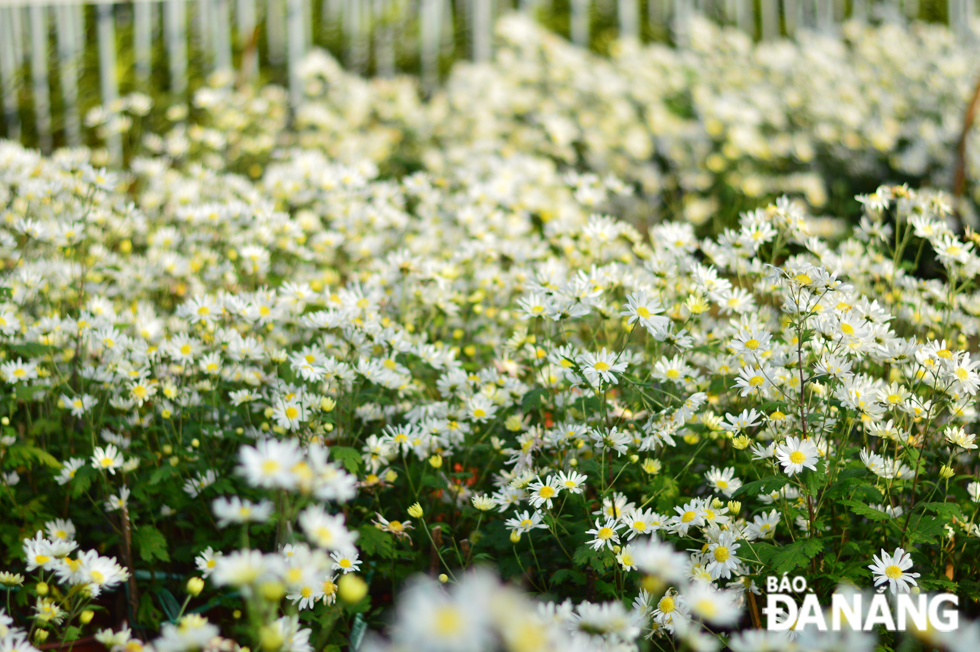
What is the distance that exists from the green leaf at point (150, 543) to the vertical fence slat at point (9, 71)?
4177mm

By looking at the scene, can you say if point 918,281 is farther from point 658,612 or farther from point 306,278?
point 306,278

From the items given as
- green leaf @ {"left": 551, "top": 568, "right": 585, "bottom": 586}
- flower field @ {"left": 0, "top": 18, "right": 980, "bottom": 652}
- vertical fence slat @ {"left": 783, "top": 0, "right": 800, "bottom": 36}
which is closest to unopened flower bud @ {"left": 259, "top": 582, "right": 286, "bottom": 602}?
flower field @ {"left": 0, "top": 18, "right": 980, "bottom": 652}

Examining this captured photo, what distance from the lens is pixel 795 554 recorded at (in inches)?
65.2

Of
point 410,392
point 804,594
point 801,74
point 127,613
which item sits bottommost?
point 127,613

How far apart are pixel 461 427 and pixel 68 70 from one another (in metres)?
4.74

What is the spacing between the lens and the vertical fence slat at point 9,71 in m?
5.11

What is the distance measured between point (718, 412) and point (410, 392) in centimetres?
91

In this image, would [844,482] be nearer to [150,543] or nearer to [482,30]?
[150,543]

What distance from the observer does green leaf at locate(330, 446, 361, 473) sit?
5.96 ft

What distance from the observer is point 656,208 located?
5.07m

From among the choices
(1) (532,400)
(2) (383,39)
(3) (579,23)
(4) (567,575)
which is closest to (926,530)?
(4) (567,575)

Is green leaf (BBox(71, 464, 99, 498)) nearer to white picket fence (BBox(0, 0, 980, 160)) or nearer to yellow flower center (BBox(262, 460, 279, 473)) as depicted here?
yellow flower center (BBox(262, 460, 279, 473))

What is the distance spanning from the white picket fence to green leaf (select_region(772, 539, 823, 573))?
427cm

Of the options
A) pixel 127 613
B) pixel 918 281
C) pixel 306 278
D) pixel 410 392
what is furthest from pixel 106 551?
pixel 918 281
